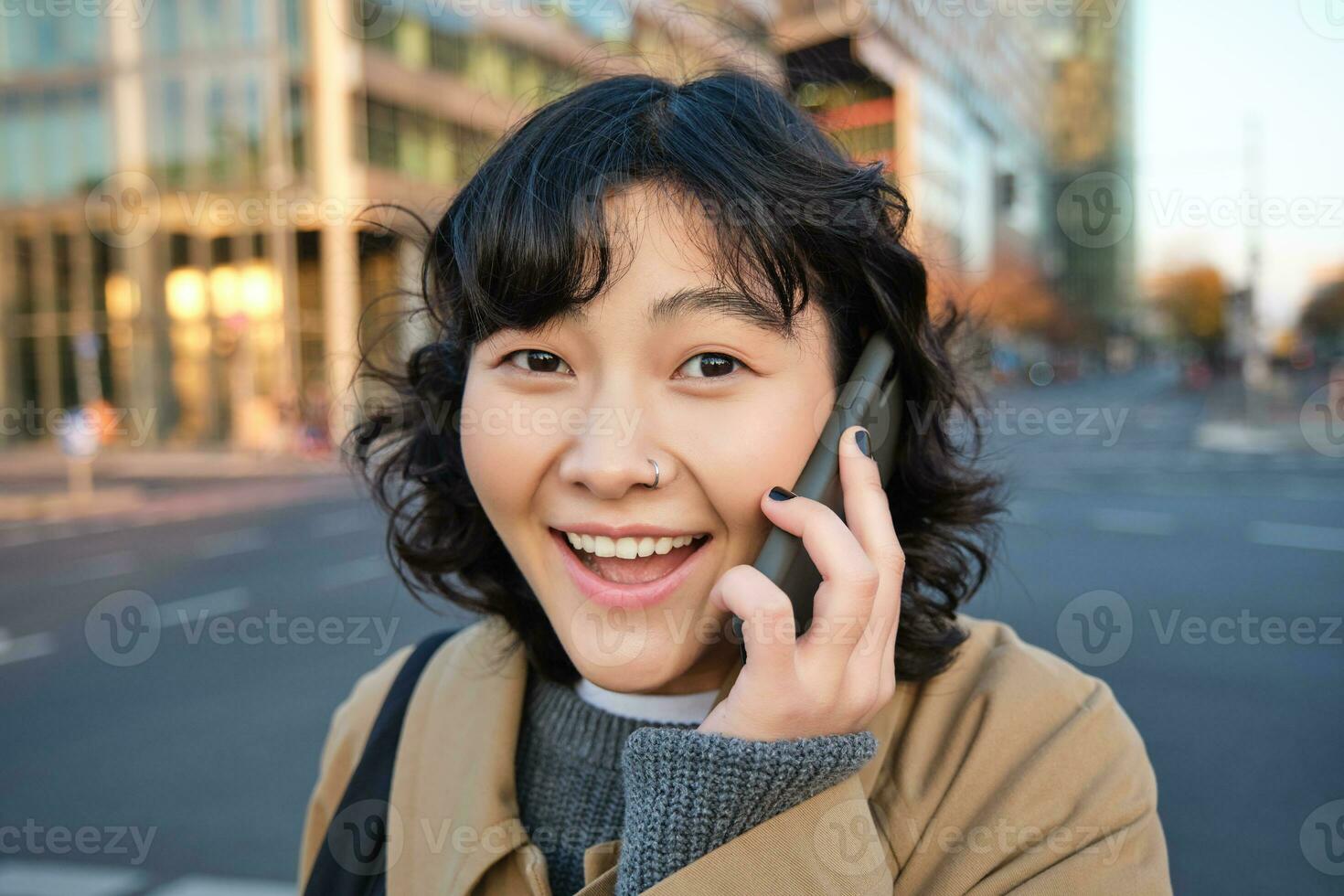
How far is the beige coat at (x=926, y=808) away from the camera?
1192mm

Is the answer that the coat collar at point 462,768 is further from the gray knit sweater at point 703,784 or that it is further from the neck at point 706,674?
the gray knit sweater at point 703,784

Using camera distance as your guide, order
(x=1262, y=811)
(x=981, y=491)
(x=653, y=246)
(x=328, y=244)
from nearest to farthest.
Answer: (x=653, y=246)
(x=981, y=491)
(x=1262, y=811)
(x=328, y=244)

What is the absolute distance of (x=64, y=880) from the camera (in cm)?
388

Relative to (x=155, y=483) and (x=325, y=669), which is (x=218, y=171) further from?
(x=325, y=669)

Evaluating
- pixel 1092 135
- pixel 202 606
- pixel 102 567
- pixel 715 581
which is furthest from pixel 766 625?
pixel 1092 135

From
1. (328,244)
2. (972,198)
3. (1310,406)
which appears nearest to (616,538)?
(328,244)

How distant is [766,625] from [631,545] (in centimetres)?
25

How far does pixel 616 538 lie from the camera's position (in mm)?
1343

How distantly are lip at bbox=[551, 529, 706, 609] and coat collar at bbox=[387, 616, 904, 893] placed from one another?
0.21 m

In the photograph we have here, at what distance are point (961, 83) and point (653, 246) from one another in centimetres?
2083

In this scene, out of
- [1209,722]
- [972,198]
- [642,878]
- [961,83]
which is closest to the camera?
[642,878]

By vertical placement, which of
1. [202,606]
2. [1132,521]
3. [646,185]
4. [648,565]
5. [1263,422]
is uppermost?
[646,185]

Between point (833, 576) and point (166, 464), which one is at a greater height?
point (833, 576)

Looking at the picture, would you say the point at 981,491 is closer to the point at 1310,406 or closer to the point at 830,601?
the point at 830,601
